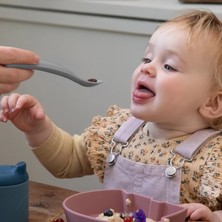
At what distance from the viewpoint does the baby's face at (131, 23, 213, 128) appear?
2.94ft

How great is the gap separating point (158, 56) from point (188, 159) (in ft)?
0.53

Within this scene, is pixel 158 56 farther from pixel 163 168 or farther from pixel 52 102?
pixel 52 102

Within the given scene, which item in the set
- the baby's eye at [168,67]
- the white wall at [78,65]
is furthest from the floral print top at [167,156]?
the white wall at [78,65]

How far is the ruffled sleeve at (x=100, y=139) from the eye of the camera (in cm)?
98

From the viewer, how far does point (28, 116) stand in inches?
37.8

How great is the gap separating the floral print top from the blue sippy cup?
0.18 meters

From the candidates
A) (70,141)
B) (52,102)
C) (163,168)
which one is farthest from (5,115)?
(52,102)

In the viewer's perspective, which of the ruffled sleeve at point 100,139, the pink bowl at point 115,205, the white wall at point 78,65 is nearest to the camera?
the pink bowl at point 115,205

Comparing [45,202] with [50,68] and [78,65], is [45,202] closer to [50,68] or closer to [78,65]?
[50,68]

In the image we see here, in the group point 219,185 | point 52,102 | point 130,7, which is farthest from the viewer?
point 52,102

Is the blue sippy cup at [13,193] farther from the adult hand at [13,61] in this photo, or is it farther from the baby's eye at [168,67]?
the baby's eye at [168,67]

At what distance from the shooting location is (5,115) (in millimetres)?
920

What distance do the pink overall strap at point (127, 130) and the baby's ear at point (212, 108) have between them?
0.12 metres

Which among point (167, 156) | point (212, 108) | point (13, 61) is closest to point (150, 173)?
point (167, 156)
